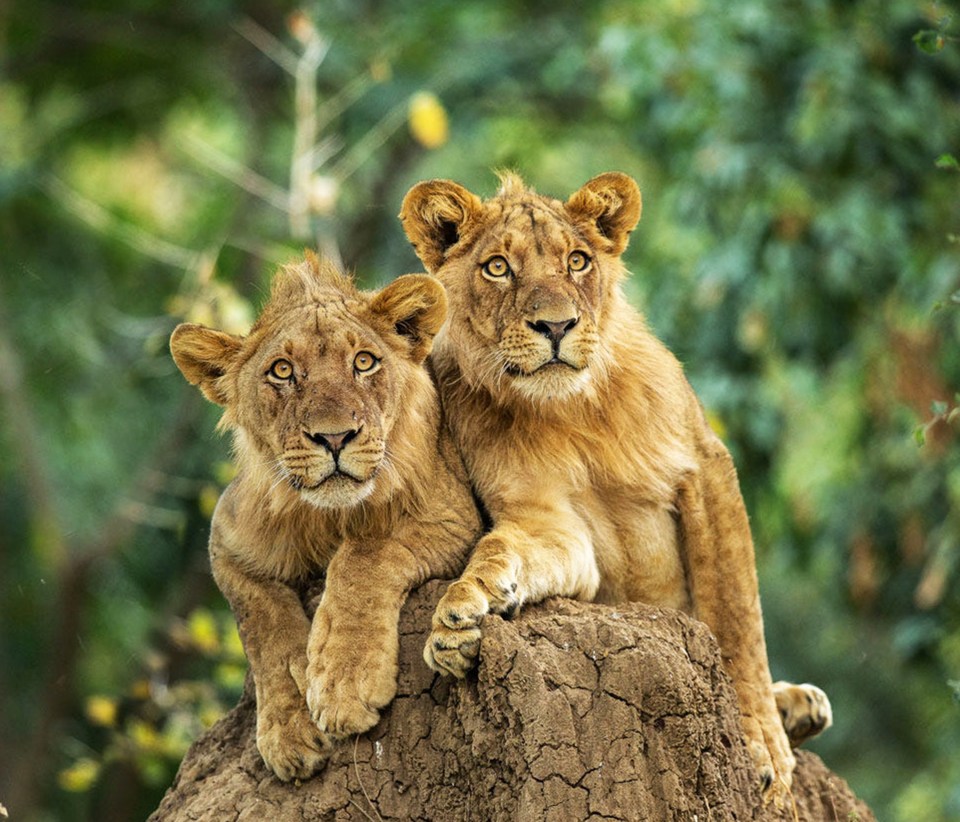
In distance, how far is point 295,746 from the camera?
15.0ft

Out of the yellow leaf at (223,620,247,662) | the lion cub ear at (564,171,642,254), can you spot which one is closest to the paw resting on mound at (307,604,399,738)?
the lion cub ear at (564,171,642,254)

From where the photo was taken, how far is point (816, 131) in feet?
30.3

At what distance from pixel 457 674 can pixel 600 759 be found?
0.42 m

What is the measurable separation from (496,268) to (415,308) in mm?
315

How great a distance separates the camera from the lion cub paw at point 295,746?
4559 mm

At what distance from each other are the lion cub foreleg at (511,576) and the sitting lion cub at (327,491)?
0.19 metres

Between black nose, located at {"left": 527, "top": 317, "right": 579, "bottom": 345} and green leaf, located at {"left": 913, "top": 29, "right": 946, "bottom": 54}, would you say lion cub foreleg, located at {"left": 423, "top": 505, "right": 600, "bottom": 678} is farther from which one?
green leaf, located at {"left": 913, "top": 29, "right": 946, "bottom": 54}

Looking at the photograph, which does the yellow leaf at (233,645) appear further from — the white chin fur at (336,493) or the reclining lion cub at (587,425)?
the white chin fur at (336,493)

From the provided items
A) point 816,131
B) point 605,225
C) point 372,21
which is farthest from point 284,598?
point 372,21

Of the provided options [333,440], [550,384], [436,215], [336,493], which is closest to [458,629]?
[336,493]

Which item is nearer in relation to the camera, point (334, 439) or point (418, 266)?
point (334, 439)

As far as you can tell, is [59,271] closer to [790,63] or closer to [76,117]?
[76,117]

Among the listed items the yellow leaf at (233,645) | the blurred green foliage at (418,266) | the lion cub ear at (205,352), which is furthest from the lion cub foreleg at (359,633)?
the yellow leaf at (233,645)

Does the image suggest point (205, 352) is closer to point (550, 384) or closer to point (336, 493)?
point (336, 493)
